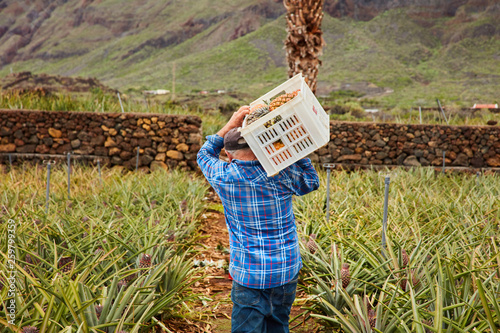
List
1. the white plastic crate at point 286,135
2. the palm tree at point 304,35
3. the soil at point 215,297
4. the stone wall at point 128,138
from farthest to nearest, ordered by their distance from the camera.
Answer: the palm tree at point 304,35 < the stone wall at point 128,138 < the soil at point 215,297 < the white plastic crate at point 286,135

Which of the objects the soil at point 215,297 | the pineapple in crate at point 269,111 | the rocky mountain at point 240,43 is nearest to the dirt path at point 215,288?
the soil at point 215,297

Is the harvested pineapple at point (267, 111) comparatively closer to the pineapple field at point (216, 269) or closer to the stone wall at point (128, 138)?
the pineapple field at point (216, 269)

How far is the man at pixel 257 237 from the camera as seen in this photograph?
1938 mm

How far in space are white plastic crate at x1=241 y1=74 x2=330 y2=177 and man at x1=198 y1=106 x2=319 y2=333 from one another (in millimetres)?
96

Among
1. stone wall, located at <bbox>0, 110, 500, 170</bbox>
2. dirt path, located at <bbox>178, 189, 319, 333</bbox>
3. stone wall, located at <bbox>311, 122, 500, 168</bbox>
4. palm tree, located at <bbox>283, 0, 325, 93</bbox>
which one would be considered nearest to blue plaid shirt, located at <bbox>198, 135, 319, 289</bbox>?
dirt path, located at <bbox>178, 189, 319, 333</bbox>

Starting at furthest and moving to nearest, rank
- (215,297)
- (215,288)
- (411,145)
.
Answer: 1. (411,145)
2. (215,288)
3. (215,297)

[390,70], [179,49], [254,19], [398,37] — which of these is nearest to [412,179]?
[390,70]

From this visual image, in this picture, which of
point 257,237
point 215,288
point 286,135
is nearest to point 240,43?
point 215,288

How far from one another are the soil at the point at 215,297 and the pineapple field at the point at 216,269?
0.04 feet

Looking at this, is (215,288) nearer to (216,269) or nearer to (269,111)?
(216,269)

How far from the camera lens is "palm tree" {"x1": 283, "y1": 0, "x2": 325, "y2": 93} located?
8211mm

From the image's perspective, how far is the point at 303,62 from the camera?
28.1 feet

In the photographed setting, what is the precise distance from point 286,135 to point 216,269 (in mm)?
2258

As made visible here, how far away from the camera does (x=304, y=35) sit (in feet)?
27.3
